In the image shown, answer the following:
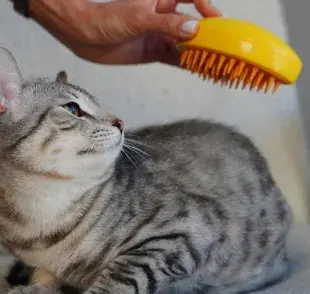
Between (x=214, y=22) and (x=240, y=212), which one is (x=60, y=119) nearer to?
(x=214, y=22)

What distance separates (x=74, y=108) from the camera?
3.55 feet

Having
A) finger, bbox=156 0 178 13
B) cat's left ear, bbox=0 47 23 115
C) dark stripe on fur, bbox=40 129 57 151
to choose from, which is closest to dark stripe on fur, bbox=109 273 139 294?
dark stripe on fur, bbox=40 129 57 151

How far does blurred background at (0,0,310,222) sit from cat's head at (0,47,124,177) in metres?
0.64

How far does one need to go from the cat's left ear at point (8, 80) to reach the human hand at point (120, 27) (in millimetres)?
274

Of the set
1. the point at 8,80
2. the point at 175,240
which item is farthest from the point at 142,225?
the point at 8,80

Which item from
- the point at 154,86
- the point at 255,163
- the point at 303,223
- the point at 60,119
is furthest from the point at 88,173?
the point at 303,223

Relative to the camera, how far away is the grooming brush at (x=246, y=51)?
3.18 ft

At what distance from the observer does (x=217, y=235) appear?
1.15 meters

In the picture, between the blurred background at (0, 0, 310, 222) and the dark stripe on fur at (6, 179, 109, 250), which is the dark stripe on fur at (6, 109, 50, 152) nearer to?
the dark stripe on fur at (6, 179, 109, 250)

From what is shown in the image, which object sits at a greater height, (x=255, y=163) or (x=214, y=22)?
(x=214, y=22)

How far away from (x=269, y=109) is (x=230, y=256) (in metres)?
0.76

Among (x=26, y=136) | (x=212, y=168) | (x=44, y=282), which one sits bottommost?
(x=44, y=282)

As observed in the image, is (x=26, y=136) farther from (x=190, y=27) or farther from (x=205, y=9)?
(x=205, y=9)

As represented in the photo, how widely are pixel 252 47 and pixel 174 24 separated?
17 centimetres
